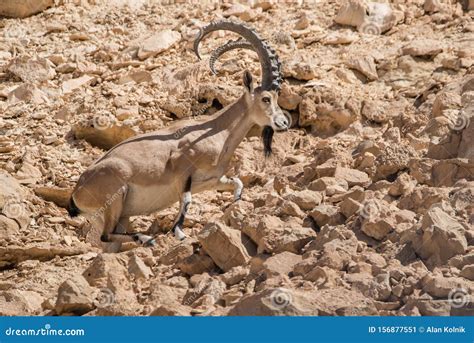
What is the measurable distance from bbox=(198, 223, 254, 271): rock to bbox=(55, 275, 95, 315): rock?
3.82ft

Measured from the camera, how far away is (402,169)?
1177 centimetres

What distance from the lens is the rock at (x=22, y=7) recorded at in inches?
768

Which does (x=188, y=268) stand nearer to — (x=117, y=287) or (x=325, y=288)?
(x=117, y=287)

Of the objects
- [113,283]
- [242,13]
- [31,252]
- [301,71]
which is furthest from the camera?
[242,13]

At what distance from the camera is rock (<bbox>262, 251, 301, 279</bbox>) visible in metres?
9.77

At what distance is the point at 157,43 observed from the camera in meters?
17.6

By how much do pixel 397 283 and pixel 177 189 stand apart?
168 inches

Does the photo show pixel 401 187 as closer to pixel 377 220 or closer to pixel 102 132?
pixel 377 220

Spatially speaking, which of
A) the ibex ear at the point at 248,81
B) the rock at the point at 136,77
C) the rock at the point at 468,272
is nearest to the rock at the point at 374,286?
the rock at the point at 468,272

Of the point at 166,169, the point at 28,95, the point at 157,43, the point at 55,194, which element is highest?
the point at 157,43

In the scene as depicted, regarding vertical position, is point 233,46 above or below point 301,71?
above

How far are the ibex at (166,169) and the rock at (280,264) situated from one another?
2505 mm

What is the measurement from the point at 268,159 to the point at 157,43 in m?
4.04

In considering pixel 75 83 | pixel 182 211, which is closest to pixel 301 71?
pixel 75 83
